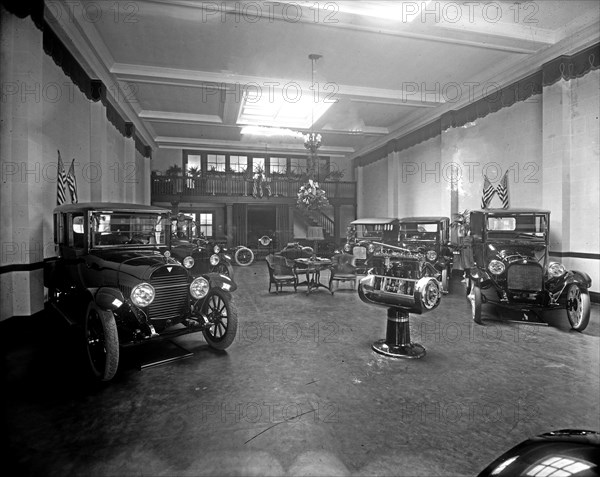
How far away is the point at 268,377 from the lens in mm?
3414

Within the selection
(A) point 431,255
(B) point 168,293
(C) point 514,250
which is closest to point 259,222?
(A) point 431,255

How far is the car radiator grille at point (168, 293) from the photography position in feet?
12.7

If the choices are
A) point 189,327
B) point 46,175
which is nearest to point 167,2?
point 46,175

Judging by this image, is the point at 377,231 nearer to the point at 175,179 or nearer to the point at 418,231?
the point at 418,231

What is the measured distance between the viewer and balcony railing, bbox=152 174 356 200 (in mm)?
15266

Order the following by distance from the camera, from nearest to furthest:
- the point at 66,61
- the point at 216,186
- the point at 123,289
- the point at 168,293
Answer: the point at 123,289, the point at 168,293, the point at 66,61, the point at 216,186

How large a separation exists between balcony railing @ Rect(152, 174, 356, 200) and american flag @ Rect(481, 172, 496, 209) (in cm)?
871

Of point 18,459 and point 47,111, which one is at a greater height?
point 47,111

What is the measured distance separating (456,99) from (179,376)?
1079 centimetres

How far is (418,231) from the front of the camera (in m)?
9.68

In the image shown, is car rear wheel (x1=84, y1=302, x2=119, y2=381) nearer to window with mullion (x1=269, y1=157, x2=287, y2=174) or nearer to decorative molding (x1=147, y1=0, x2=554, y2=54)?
decorative molding (x1=147, y1=0, x2=554, y2=54)

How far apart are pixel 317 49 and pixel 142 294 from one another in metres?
6.85

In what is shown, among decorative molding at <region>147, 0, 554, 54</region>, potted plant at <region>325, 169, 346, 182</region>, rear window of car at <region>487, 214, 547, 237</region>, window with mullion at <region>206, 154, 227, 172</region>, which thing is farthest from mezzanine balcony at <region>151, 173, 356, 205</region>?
rear window of car at <region>487, 214, 547, 237</region>

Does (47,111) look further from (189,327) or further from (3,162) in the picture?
(189,327)
